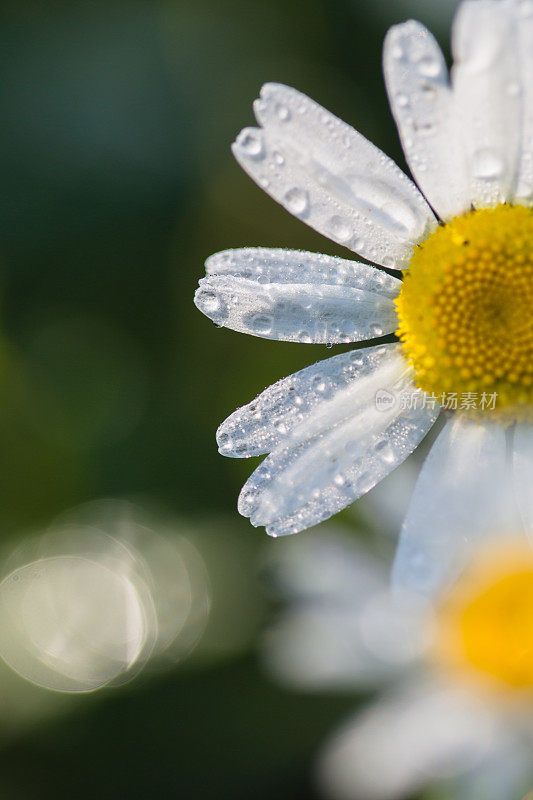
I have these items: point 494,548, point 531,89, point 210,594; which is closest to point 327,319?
point 531,89

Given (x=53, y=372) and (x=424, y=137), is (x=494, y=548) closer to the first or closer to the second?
(x=424, y=137)

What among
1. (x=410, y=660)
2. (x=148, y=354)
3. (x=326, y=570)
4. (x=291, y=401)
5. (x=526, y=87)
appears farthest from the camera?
(x=148, y=354)

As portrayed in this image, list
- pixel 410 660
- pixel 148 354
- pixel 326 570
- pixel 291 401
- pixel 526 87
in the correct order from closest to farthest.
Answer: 1. pixel 526 87
2. pixel 291 401
3. pixel 410 660
4. pixel 326 570
5. pixel 148 354

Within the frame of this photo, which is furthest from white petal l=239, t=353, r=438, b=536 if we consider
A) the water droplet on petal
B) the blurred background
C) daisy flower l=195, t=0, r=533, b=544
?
the blurred background

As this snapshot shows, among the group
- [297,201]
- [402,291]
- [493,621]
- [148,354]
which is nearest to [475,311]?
[402,291]

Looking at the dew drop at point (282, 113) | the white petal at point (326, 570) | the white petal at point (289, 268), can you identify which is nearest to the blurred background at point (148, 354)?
the white petal at point (326, 570)

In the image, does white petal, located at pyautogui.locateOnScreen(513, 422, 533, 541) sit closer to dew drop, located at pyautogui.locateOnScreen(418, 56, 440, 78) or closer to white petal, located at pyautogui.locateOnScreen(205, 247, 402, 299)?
white petal, located at pyautogui.locateOnScreen(205, 247, 402, 299)

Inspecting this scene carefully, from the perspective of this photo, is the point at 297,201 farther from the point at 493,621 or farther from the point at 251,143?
the point at 493,621

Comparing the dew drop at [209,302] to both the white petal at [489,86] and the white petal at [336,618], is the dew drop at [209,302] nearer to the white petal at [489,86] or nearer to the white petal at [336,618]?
the white petal at [489,86]

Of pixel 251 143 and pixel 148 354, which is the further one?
pixel 148 354
